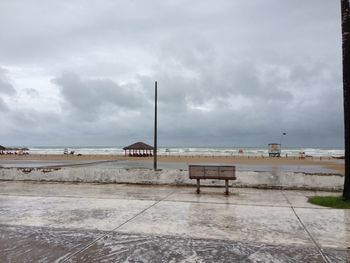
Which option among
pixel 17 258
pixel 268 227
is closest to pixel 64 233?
pixel 17 258

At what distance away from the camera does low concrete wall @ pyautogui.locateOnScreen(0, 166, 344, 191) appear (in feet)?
38.0

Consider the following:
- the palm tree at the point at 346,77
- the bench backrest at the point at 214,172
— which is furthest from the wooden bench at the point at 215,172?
the palm tree at the point at 346,77

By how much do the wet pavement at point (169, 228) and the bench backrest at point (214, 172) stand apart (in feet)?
2.10

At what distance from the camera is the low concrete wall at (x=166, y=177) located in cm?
1158

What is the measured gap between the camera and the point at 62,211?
25.0 ft

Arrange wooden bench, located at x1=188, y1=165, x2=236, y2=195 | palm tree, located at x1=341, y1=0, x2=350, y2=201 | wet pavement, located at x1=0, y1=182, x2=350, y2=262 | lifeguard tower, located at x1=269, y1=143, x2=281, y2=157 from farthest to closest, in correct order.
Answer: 1. lifeguard tower, located at x1=269, y1=143, x2=281, y2=157
2. wooden bench, located at x1=188, y1=165, x2=236, y2=195
3. palm tree, located at x1=341, y1=0, x2=350, y2=201
4. wet pavement, located at x1=0, y1=182, x2=350, y2=262

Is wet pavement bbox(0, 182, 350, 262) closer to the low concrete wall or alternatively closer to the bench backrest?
the bench backrest

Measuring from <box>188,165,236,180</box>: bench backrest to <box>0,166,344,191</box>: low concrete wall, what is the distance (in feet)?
4.62

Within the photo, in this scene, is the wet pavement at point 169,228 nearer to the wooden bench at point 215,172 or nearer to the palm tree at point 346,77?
the wooden bench at point 215,172

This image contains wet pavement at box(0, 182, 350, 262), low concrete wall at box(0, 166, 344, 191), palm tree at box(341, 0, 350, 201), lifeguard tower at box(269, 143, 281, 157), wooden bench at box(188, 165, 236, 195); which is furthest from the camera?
lifeguard tower at box(269, 143, 281, 157)

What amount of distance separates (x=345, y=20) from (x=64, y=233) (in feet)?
27.0

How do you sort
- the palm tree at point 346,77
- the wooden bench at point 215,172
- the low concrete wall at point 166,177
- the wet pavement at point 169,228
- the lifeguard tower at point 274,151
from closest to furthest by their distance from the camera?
1. the wet pavement at point 169,228
2. the palm tree at point 346,77
3. the wooden bench at point 215,172
4. the low concrete wall at point 166,177
5. the lifeguard tower at point 274,151

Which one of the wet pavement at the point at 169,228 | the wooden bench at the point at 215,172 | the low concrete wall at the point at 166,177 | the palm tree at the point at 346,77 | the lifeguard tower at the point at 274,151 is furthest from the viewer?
the lifeguard tower at the point at 274,151

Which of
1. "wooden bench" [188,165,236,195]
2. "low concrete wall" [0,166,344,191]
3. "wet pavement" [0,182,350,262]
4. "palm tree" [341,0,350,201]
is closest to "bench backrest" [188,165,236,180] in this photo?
"wooden bench" [188,165,236,195]
